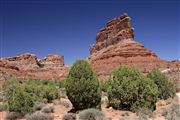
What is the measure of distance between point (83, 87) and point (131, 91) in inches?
129

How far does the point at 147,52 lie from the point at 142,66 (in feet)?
26.8

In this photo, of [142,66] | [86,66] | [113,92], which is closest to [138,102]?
[113,92]

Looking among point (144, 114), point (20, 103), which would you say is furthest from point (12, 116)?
point (144, 114)

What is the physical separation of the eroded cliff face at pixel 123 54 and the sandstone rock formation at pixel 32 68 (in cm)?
1102

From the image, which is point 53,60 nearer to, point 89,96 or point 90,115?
point 89,96

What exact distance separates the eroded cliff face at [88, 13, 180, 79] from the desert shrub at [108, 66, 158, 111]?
4198cm

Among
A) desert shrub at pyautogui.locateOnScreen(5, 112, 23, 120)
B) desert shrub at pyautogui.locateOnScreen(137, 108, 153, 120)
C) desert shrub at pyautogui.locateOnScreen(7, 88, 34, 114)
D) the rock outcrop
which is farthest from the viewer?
the rock outcrop

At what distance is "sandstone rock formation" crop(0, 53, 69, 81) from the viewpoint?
65.3 m

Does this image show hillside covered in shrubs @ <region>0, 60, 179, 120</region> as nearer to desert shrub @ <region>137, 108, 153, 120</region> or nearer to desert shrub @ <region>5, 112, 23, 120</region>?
desert shrub @ <region>5, 112, 23, 120</region>

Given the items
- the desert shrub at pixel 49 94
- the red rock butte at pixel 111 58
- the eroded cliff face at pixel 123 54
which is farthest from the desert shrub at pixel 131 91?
the eroded cliff face at pixel 123 54

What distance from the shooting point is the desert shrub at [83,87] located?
16.1 m

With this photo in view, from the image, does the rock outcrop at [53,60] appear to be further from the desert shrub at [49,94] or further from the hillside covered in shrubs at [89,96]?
the hillside covered in shrubs at [89,96]

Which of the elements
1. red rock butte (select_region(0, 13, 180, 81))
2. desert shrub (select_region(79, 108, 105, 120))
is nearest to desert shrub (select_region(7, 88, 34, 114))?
desert shrub (select_region(79, 108, 105, 120))

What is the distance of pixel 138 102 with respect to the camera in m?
17.3
